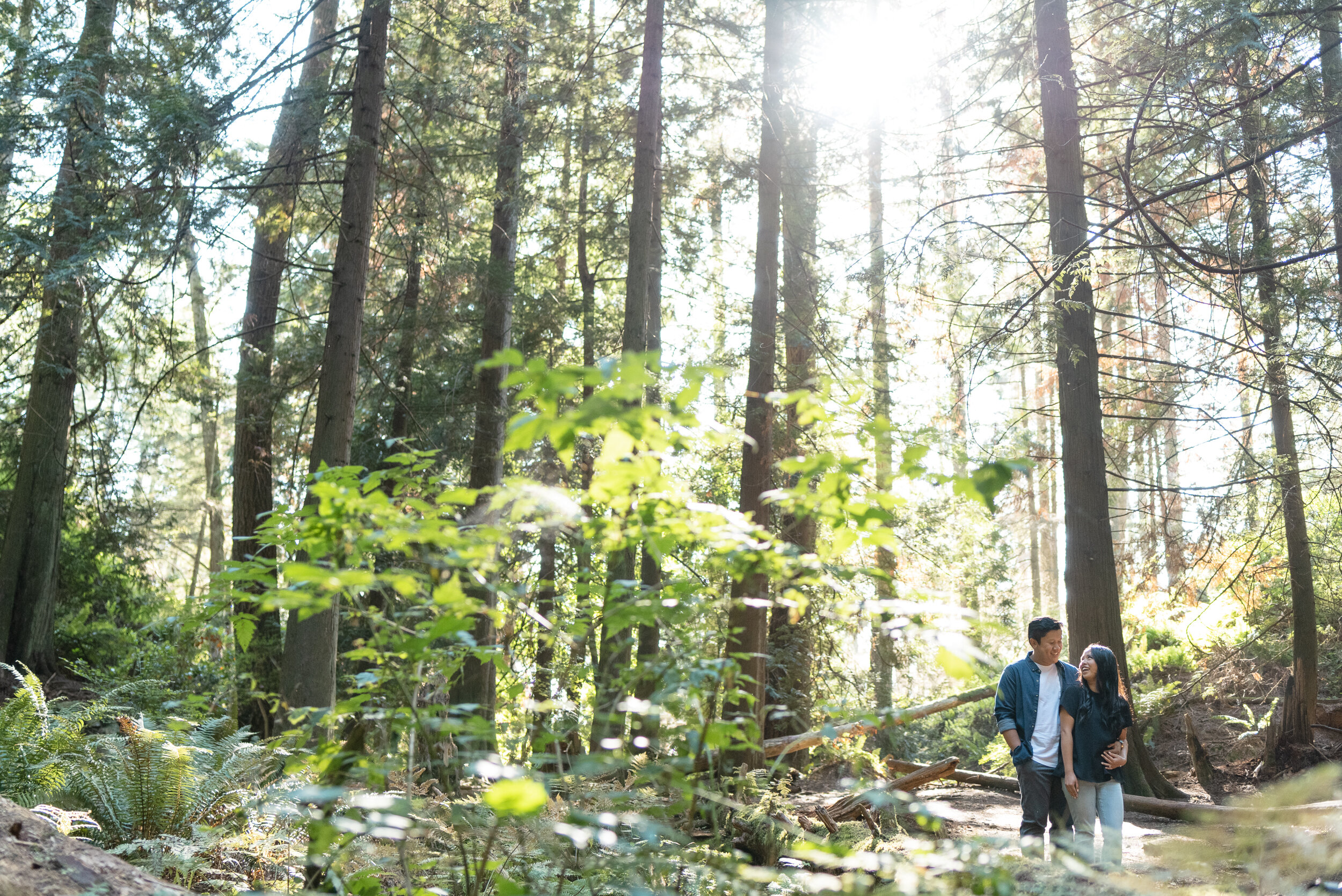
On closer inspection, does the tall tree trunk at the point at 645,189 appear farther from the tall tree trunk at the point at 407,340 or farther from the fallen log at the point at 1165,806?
the fallen log at the point at 1165,806

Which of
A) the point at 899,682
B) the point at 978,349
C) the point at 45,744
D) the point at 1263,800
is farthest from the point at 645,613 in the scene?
the point at 899,682

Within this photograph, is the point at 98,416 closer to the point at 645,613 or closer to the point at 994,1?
the point at 645,613

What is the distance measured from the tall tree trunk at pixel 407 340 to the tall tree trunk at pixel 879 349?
6034mm

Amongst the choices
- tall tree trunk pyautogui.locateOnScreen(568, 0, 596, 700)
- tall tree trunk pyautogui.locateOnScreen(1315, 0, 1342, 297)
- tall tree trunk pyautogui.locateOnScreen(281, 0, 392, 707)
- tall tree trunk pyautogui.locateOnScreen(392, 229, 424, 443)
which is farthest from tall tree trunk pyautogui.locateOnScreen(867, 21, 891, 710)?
tall tree trunk pyautogui.locateOnScreen(392, 229, 424, 443)

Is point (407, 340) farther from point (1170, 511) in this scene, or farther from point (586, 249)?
point (1170, 511)

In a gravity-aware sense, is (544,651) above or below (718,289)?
below

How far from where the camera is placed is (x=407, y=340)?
45.1ft

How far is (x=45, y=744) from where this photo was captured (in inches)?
216

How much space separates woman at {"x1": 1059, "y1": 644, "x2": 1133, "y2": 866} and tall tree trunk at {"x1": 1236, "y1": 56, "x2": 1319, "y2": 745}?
4595 millimetres

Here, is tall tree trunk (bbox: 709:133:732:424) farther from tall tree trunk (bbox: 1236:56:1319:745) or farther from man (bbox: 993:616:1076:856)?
tall tree trunk (bbox: 1236:56:1319:745)

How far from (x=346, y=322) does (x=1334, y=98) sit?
10.1 m

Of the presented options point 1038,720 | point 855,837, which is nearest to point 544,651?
point 855,837

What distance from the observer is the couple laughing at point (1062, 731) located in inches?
221

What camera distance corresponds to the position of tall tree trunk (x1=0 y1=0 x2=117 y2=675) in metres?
10.6
